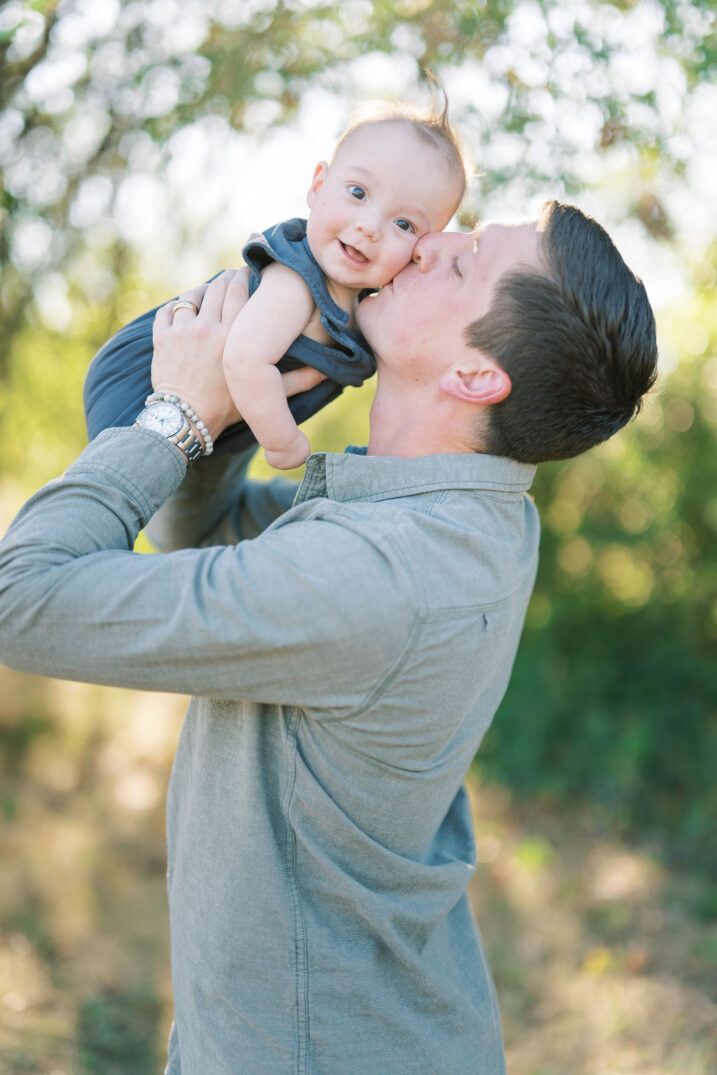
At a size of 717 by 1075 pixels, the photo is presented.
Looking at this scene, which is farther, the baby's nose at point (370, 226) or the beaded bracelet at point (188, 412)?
the baby's nose at point (370, 226)

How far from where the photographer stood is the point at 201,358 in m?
1.68

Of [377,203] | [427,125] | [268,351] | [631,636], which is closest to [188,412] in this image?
[268,351]

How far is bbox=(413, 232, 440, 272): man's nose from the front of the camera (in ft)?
5.74

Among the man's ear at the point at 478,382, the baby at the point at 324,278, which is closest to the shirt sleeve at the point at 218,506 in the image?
the baby at the point at 324,278

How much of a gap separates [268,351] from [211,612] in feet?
1.88

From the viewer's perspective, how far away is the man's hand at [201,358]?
1658mm

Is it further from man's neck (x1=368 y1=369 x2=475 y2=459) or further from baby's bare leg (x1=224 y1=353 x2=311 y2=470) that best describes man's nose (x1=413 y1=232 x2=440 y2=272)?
baby's bare leg (x1=224 y1=353 x2=311 y2=470)

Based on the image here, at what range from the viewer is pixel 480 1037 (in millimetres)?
1738

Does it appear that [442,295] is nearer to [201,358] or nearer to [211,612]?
[201,358]

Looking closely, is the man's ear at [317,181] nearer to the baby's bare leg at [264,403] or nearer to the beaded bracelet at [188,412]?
the baby's bare leg at [264,403]

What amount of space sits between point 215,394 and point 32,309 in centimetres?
222

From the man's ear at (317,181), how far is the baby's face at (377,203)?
25 mm

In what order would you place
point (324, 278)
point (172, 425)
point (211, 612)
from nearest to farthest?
point (211, 612) → point (172, 425) → point (324, 278)

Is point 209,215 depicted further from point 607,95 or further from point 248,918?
point 248,918
